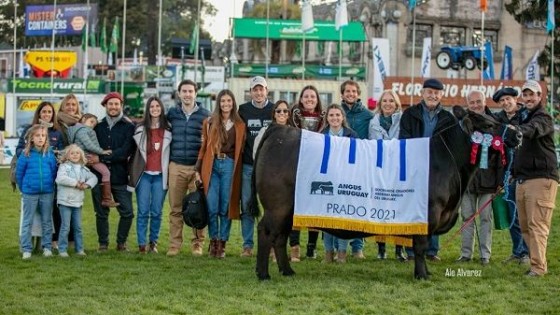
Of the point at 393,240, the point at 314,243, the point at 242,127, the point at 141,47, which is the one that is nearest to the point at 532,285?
the point at 393,240

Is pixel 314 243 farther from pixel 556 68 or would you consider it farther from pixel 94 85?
pixel 94 85

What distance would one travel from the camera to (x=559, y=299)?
852 centimetres

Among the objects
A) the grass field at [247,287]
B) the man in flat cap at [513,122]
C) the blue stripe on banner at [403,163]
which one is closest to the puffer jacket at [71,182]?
the grass field at [247,287]

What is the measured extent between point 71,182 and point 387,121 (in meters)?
3.96

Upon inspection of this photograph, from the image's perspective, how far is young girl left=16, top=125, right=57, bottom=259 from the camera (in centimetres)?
1095

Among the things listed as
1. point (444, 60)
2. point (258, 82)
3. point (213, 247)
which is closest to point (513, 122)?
point (258, 82)

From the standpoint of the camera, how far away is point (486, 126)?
30.2ft

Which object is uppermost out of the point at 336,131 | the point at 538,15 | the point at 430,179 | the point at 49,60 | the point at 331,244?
the point at 538,15

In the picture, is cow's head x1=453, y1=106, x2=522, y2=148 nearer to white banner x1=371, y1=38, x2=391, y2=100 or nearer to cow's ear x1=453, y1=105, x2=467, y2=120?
cow's ear x1=453, y1=105, x2=467, y2=120

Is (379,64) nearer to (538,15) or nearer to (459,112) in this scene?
(538,15)

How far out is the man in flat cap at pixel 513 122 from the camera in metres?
10.5

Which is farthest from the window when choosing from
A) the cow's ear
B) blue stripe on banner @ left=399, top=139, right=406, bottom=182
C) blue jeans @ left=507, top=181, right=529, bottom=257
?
blue stripe on banner @ left=399, top=139, right=406, bottom=182

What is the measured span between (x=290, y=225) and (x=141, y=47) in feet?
234

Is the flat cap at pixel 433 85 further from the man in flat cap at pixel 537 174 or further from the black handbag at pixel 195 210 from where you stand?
the black handbag at pixel 195 210
